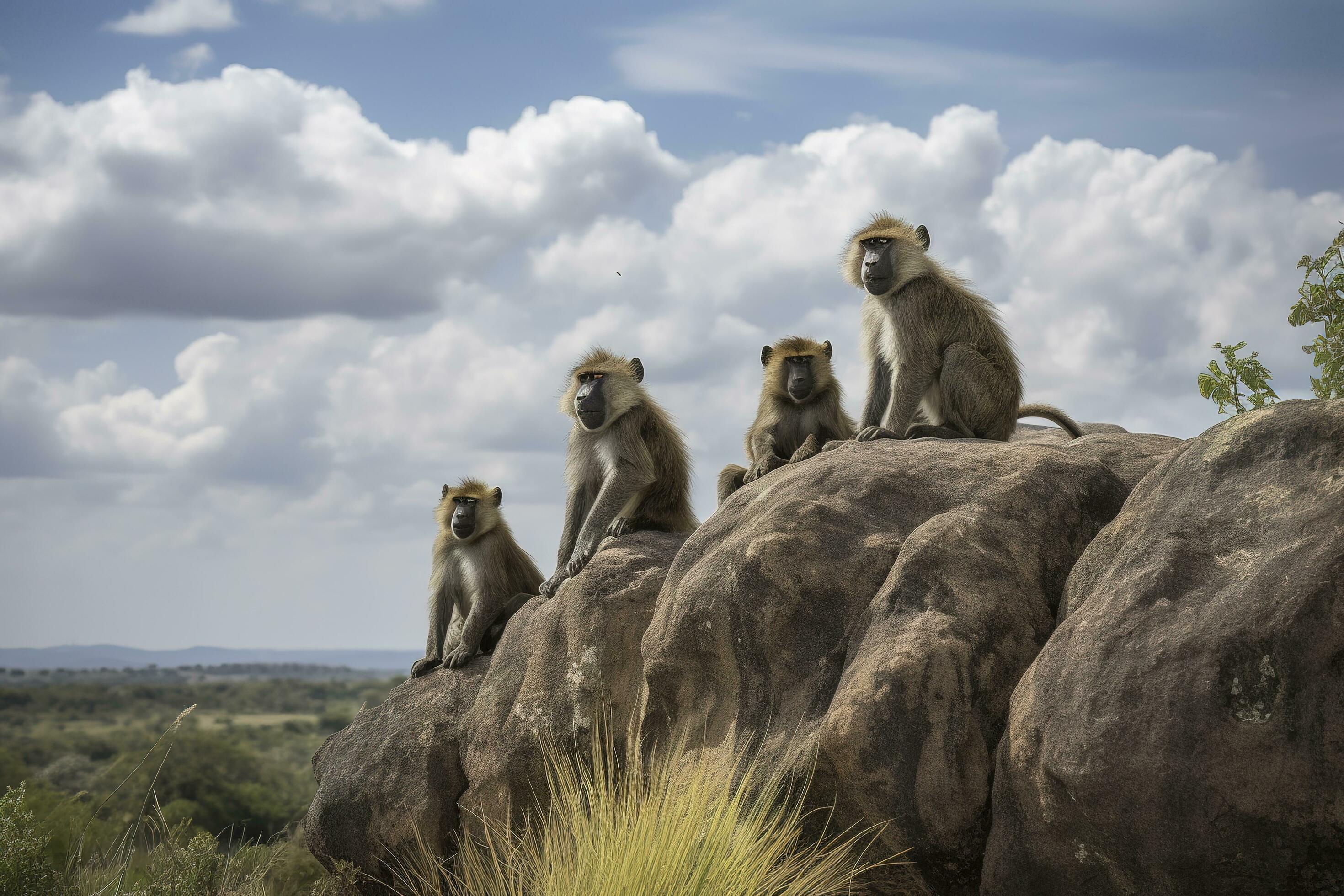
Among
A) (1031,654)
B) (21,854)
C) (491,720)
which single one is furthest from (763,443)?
(21,854)

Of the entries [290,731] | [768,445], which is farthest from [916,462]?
[290,731]

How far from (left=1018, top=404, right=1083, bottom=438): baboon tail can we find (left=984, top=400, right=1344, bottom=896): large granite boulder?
3662 mm

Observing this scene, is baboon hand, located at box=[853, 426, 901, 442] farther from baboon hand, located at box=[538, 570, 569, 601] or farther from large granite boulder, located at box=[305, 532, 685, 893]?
baboon hand, located at box=[538, 570, 569, 601]

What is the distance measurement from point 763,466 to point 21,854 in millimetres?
5786

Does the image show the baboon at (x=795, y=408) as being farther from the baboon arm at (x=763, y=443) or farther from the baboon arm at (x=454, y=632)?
the baboon arm at (x=454, y=632)

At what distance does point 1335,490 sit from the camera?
15.5 ft

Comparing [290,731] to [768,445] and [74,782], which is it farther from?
[768,445]

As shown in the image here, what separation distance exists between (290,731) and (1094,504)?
214 feet

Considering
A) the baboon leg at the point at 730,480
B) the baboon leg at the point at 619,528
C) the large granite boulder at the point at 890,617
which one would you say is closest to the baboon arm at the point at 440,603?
the baboon leg at the point at 619,528

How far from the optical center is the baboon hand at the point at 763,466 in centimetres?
805

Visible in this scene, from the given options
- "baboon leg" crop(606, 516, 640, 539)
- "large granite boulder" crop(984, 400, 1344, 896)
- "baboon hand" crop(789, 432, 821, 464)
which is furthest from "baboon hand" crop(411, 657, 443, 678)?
"large granite boulder" crop(984, 400, 1344, 896)

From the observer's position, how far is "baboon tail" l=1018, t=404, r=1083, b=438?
8.98 metres

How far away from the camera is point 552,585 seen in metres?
8.45

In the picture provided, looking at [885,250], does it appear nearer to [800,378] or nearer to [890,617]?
[800,378]
